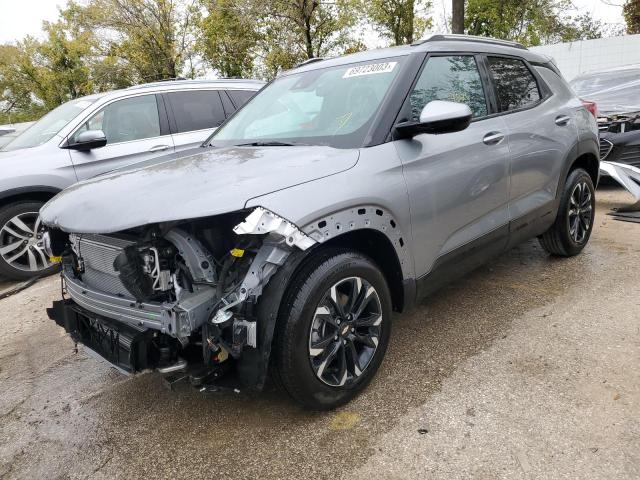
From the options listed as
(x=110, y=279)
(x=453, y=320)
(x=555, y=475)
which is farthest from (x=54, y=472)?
(x=453, y=320)

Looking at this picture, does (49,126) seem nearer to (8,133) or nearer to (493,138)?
(8,133)

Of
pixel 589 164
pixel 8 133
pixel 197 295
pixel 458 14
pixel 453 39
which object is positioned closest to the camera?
pixel 197 295

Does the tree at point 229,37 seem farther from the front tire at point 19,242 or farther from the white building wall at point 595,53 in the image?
the front tire at point 19,242

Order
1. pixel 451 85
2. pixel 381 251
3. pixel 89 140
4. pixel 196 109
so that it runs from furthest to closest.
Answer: pixel 196 109 < pixel 89 140 < pixel 451 85 < pixel 381 251

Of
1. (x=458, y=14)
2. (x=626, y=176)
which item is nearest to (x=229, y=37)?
(x=458, y=14)

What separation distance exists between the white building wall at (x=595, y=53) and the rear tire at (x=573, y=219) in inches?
593

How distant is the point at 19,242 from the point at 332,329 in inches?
159

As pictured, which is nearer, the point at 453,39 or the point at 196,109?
the point at 453,39

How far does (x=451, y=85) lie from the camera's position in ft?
10.5

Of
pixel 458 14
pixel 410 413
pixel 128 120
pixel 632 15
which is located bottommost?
pixel 410 413

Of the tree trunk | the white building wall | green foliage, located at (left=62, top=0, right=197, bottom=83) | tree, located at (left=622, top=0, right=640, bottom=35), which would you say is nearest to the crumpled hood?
the tree trunk

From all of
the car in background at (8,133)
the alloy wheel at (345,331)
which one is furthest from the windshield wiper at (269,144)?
the car in background at (8,133)

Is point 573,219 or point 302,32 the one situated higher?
point 302,32

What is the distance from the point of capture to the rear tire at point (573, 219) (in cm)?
413
